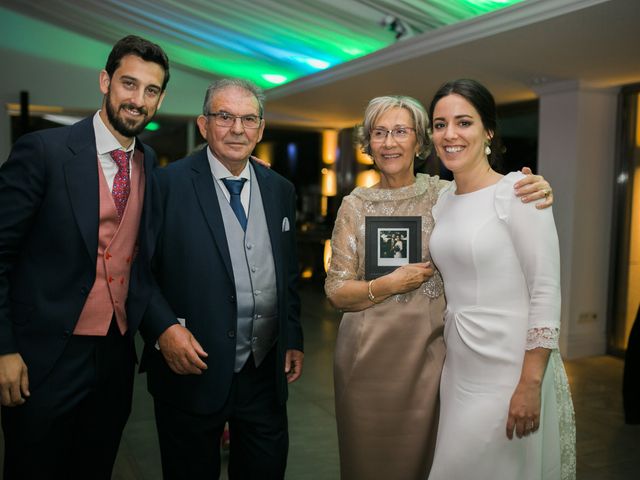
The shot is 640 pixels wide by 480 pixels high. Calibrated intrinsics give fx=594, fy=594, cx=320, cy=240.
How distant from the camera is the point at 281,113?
32.4ft

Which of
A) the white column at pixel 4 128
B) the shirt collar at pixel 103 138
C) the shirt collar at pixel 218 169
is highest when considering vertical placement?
the white column at pixel 4 128

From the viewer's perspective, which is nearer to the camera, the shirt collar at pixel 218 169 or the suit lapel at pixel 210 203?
the suit lapel at pixel 210 203

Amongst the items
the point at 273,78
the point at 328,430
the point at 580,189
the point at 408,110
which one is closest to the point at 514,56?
the point at 580,189

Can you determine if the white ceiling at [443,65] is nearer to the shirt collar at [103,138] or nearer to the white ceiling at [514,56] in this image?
the white ceiling at [514,56]

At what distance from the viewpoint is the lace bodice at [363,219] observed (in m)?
2.09

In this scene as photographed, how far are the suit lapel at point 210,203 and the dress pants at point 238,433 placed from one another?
39 cm

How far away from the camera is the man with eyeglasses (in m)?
1.93

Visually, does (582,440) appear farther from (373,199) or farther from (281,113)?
(281,113)

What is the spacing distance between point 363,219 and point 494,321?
61 cm

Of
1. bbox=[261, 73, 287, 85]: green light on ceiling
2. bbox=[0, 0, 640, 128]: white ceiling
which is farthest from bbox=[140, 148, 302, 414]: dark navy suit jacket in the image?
bbox=[261, 73, 287, 85]: green light on ceiling

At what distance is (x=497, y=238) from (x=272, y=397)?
97 centimetres

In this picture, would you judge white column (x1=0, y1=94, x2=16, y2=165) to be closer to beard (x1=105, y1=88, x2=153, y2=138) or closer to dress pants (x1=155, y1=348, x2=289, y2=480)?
beard (x1=105, y1=88, x2=153, y2=138)

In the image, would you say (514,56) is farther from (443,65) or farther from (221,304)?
(221,304)

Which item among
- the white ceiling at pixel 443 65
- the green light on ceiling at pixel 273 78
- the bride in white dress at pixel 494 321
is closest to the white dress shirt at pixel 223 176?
the bride in white dress at pixel 494 321
